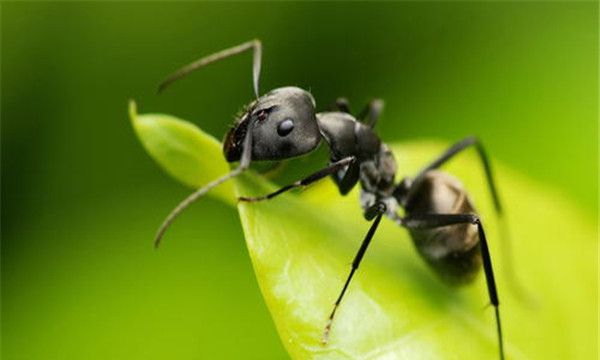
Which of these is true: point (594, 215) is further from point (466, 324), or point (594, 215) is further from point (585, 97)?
point (466, 324)

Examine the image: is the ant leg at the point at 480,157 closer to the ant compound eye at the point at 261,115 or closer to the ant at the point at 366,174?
the ant at the point at 366,174

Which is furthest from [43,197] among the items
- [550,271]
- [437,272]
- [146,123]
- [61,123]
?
[550,271]

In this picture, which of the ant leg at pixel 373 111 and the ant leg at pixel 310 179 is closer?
the ant leg at pixel 310 179

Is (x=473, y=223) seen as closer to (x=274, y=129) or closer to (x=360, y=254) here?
(x=360, y=254)

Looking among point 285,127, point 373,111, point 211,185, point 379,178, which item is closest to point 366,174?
point 379,178

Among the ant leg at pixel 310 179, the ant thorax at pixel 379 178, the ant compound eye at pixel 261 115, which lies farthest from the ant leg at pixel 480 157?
the ant compound eye at pixel 261 115

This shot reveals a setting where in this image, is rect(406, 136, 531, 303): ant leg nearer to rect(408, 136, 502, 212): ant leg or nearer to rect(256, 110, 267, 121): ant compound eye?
rect(408, 136, 502, 212): ant leg

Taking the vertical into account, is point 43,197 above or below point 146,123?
below

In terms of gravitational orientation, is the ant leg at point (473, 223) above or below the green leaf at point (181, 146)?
below
